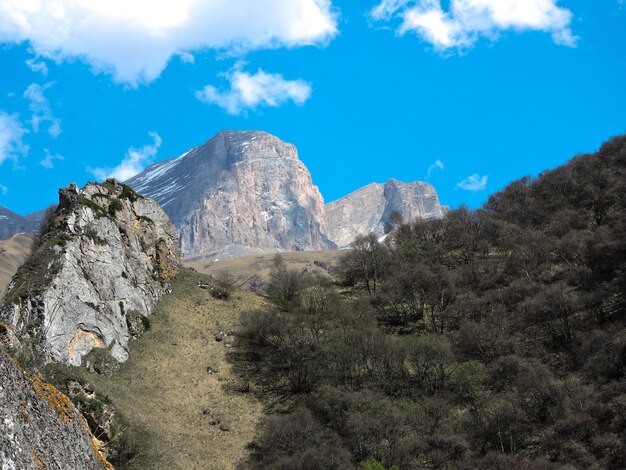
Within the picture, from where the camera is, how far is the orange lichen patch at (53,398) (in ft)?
35.7

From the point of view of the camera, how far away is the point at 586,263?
63531 millimetres

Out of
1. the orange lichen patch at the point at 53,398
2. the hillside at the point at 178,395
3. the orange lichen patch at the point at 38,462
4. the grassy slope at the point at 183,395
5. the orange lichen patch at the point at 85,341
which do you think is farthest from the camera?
the orange lichen patch at the point at 85,341

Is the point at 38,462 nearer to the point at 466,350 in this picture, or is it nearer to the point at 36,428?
the point at 36,428

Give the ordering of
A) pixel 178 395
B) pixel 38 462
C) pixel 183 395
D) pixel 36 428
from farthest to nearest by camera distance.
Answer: pixel 183 395
pixel 178 395
pixel 36 428
pixel 38 462

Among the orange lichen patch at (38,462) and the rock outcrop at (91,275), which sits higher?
the rock outcrop at (91,275)

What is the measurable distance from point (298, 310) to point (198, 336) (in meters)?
14.6

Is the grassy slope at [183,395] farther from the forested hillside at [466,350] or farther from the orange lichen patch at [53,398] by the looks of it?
the orange lichen patch at [53,398]

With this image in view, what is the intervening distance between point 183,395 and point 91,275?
697 inches

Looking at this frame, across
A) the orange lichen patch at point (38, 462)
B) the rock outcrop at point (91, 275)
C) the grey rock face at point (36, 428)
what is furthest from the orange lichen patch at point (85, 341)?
the orange lichen patch at point (38, 462)

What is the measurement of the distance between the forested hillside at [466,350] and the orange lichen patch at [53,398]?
2490cm

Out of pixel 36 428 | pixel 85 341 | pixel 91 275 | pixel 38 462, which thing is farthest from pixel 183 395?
pixel 38 462

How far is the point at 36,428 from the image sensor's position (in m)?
9.80

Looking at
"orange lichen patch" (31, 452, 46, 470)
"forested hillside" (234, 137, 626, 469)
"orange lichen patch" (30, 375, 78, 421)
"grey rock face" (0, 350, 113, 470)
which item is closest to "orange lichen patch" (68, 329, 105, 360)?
"forested hillside" (234, 137, 626, 469)

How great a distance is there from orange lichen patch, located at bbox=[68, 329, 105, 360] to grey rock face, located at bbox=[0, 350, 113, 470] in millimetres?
42841
